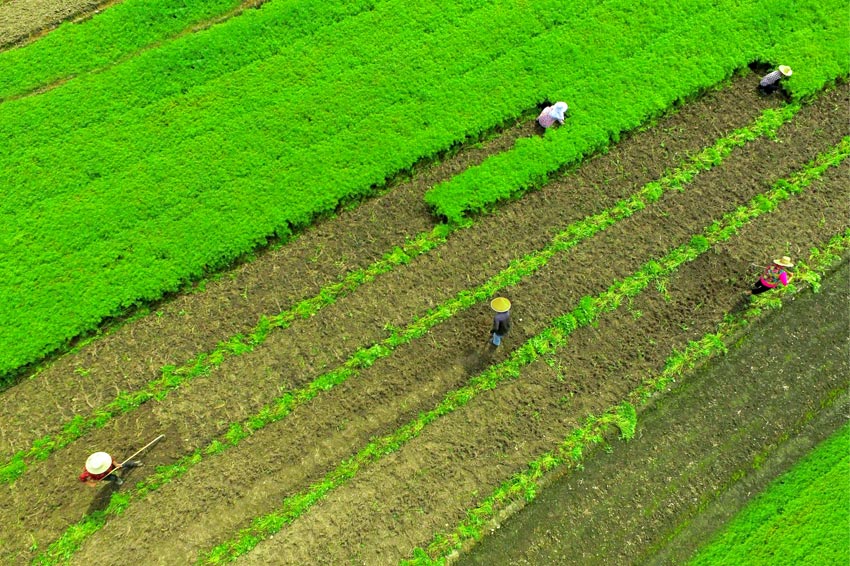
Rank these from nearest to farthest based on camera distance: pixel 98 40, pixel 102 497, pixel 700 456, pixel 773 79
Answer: pixel 102 497
pixel 700 456
pixel 773 79
pixel 98 40

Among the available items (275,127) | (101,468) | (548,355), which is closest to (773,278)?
(548,355)

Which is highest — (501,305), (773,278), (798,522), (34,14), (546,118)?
(34,14)

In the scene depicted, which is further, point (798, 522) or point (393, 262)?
point (393, 262)

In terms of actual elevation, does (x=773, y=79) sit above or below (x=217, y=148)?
below

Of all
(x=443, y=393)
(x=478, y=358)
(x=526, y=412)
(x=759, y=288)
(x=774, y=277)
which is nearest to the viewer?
(x=526, y=412)

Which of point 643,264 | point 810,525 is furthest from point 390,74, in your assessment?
point 810,525

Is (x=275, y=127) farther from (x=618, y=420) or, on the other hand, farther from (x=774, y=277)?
(x=774, y=277)

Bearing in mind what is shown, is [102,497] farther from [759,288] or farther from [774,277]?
[774,277]
